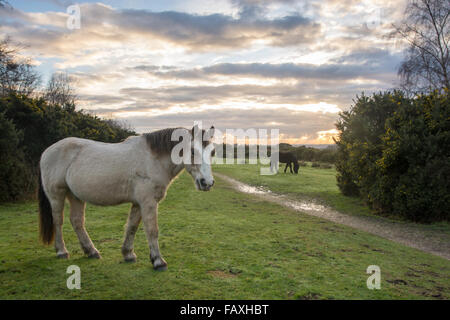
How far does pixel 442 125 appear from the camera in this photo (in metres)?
9.44

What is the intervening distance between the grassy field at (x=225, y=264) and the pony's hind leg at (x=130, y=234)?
0.19m

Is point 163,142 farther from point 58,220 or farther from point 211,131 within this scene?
point 58,220

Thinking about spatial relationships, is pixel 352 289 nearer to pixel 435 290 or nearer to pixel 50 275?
pixel 435 290

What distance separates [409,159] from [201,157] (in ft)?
28.0

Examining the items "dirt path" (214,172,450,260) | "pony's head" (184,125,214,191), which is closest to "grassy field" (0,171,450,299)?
"dirt path" (214,172,450,260)

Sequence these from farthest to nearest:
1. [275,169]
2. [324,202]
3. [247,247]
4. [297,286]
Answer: [275,169], [324,202], [247,247], [297,286]

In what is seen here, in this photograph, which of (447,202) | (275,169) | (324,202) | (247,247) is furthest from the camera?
(275,169)

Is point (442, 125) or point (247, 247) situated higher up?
point (442, 125)

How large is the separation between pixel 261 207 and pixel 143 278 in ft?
26.2

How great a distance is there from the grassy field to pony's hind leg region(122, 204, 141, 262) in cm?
19

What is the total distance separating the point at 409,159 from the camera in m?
9.70

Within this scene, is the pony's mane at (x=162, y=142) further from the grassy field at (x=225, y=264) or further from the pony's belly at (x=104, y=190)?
the grassy field at (x=225, y=264)

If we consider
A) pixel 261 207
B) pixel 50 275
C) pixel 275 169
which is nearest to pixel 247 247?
pixel 50 275
